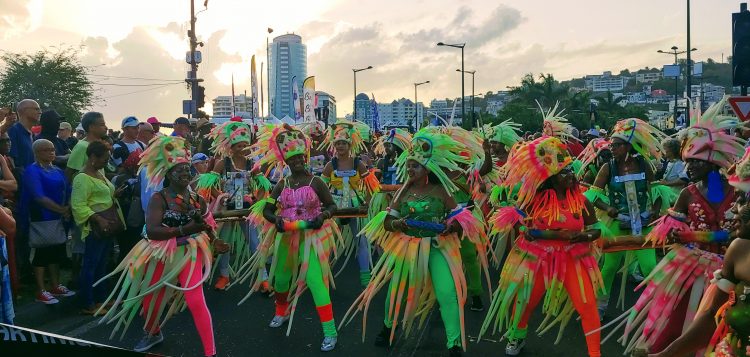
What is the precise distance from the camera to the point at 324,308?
554cm

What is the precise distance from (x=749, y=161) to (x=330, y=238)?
3.75m

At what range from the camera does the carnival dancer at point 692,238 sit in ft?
13.9

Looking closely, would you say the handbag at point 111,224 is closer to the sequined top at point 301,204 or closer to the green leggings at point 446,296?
the sequined top at point 301,204

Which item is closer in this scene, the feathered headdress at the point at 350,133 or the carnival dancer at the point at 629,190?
the carnival dancer at the point at 629,190

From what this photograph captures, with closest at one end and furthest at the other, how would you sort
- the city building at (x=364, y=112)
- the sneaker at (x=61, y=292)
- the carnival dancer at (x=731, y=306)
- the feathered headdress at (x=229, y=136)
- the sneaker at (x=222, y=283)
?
the carnival dancer at (x=731, y=306), the sneaker at (x=61, y=292), the sneaker at (x=222, y=283), the feathered headdress at (x=229, y=136), the city building at (x=364, y=112)

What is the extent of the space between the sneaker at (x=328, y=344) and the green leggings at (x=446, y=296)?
3.24 ft

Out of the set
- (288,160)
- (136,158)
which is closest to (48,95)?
(136,158)

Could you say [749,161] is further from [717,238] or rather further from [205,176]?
[205,176]

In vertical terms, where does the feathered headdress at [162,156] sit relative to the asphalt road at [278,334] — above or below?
above

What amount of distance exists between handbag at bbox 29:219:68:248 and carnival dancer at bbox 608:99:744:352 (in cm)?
561

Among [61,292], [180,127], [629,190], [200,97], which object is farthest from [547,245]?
[200,97]

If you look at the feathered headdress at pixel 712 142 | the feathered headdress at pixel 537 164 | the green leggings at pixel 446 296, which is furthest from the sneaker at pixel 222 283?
the feathered headdress at pixel 712 142

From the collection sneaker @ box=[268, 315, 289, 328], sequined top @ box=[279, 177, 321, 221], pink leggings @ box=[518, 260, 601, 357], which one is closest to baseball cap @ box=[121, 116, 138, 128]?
sequined top @ box=[279, 177, 321, 221]

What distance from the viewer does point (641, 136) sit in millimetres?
6352
